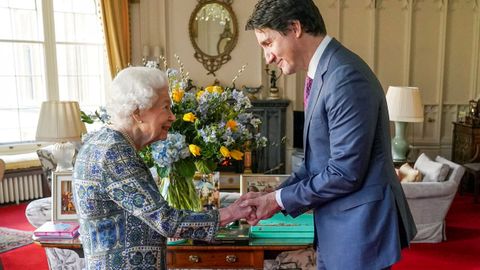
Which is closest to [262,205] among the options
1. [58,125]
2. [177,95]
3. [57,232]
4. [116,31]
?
[177,95]

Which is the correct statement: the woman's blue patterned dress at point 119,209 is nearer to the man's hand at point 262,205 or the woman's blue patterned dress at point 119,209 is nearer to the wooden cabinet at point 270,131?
the man's hand at point 262,205

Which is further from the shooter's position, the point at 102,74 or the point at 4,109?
the point at 102,74

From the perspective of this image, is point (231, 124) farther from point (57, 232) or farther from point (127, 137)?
point (57, 232)

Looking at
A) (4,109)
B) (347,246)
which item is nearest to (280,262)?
(347,246)

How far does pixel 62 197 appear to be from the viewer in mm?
2275

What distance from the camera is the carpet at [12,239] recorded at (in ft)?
14.0

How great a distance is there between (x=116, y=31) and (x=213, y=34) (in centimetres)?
138

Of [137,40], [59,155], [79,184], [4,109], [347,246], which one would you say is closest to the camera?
[79,184]

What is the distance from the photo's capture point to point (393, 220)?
145 cm

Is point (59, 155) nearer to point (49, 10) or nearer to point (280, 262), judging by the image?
point (280, 262)

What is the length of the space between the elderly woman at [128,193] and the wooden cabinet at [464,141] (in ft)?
18.1

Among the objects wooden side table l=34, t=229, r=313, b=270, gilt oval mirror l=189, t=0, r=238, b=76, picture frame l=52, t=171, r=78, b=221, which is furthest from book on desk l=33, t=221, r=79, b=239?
gilt oval mirror l=189, t=0, r=238, b=76

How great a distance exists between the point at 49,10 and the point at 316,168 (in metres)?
5.70

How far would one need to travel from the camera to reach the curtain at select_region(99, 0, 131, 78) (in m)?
6.24
